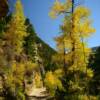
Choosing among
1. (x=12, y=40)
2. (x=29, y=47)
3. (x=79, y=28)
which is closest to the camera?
(x=79, y=28)

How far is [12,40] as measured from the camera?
126 ft

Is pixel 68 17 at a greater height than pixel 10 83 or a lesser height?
greater

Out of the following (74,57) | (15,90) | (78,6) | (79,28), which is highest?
(78,6)

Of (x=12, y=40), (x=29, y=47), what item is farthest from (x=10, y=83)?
(x=29, y=47)

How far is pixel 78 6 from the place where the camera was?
24.9 meters

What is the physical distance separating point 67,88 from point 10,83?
10.3 meters

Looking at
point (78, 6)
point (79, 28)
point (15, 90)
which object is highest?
point (78, 6)

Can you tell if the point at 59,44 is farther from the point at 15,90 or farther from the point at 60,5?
the point at 15,90

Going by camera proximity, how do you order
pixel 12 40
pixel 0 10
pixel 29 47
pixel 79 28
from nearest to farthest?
pixel 79 28 < pixel 0 10 < pixel 12 40 < pixel 29 47

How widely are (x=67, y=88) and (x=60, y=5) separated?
7.17 metres

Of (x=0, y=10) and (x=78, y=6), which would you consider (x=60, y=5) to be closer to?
(x=78, y=6)

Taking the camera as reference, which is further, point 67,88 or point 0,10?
point 0,10

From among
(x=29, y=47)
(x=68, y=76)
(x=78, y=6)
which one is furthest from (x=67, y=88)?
(x=29, y=47)

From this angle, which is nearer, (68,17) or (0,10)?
(68,17)
